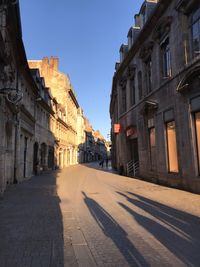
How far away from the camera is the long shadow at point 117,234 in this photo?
4613 millimetres

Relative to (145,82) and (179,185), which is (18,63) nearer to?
(145,82)

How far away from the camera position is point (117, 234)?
6.14 meters

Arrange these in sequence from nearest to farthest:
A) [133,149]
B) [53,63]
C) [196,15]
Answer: [196,15] < [133,149] < [53,63]

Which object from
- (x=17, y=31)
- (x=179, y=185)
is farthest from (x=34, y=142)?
(x=179, y=185)

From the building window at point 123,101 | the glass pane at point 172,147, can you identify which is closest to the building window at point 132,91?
the building window at point 123,101

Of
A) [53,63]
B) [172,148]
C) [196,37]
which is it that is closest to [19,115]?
[172,148]

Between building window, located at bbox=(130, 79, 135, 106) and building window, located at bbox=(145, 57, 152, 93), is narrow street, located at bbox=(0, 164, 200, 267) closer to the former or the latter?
building window, located at bbox=(145, 57, 152, 93)

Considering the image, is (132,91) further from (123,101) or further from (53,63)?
(53,63)

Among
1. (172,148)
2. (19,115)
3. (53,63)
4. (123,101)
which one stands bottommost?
(172,148)

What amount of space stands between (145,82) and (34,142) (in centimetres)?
1163

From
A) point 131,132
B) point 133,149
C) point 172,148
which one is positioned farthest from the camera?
point 133,149

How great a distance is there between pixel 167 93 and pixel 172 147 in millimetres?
2948

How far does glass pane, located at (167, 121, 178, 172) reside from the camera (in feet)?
49.1

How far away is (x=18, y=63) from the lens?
1816cm
